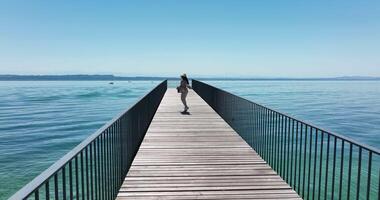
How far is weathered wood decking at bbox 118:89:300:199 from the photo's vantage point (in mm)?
5027

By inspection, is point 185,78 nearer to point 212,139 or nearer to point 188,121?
point 188,121

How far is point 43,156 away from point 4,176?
3.47 m

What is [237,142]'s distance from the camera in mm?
8586

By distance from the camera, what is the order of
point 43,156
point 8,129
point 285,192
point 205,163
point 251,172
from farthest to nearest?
point 8,129
point 43,156
point 205,163
point 251,172
point 285,192

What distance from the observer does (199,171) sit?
6094 mm

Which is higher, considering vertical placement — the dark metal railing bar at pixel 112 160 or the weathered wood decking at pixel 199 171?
the dark metal railing bar at pixel 112 160

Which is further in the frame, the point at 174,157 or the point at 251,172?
the point at 174,157

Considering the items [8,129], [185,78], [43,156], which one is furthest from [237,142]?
[8,129]

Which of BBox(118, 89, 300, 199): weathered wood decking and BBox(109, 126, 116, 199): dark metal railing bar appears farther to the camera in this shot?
BBox(118, 89, 300, 199): weathered wood decking

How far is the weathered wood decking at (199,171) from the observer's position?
16.5 ft

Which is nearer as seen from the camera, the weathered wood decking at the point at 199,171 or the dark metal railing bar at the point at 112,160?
the dark metal railing bar at the point at 112,160

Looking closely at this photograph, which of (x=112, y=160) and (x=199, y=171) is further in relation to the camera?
(x=199, y=171)

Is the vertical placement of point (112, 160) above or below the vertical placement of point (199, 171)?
above

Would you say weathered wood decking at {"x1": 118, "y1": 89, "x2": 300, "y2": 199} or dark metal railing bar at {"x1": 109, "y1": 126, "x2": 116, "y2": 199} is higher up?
dark metal railing bar at {"x1": 109, "y1": 126, "x2": 116, "y2": 199}
